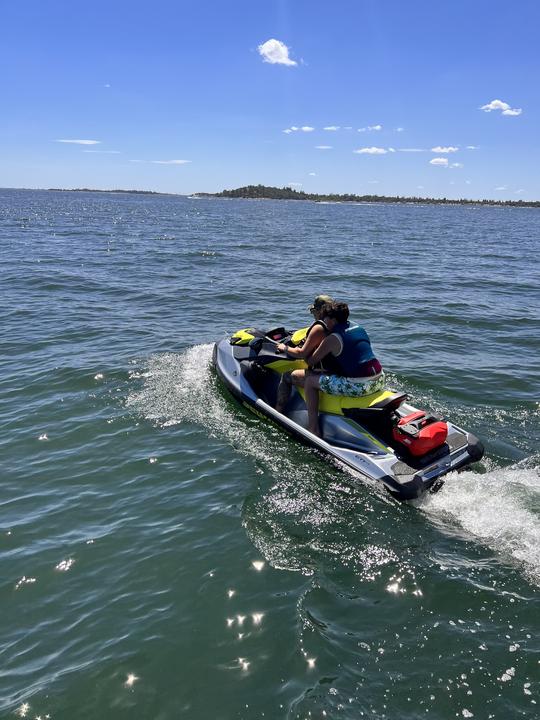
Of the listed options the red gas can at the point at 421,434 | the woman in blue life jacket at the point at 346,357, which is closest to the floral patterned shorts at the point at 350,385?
the woman in blue life jacket at the point at 346,357

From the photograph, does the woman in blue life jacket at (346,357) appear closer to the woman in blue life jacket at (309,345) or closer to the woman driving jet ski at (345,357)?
the woman driving jet ski at (345,357)

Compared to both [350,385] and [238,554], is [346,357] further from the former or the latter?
[238,554]

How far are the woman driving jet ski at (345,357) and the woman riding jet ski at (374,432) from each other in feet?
0.37

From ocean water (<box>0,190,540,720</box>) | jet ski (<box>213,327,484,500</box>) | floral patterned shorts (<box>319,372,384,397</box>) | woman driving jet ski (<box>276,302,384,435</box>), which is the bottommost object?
ocean water (<box>0,190,540,720</box>)

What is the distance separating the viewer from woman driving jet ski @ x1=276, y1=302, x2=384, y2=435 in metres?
7.23

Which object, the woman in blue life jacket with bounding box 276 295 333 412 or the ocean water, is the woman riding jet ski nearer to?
the woman in blue life jacket with bounding box 276 295 333 412

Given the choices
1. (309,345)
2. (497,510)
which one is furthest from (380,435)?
(497,510)

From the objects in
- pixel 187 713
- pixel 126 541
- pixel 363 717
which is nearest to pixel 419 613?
pixel 363 717

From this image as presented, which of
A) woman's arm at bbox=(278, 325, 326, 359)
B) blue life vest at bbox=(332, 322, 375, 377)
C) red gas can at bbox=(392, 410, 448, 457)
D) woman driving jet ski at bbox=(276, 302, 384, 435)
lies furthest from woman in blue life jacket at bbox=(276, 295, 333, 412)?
red gas can at bbox=(392, 410, 448, 457)

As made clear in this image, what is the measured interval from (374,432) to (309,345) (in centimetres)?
148

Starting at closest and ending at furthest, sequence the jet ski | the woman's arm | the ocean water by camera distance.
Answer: the ocean water
the jet ski
the woman's arm

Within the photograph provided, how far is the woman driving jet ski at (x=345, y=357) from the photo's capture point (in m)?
7.23

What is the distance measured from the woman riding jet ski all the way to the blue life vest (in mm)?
361

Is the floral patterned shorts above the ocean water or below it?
above
